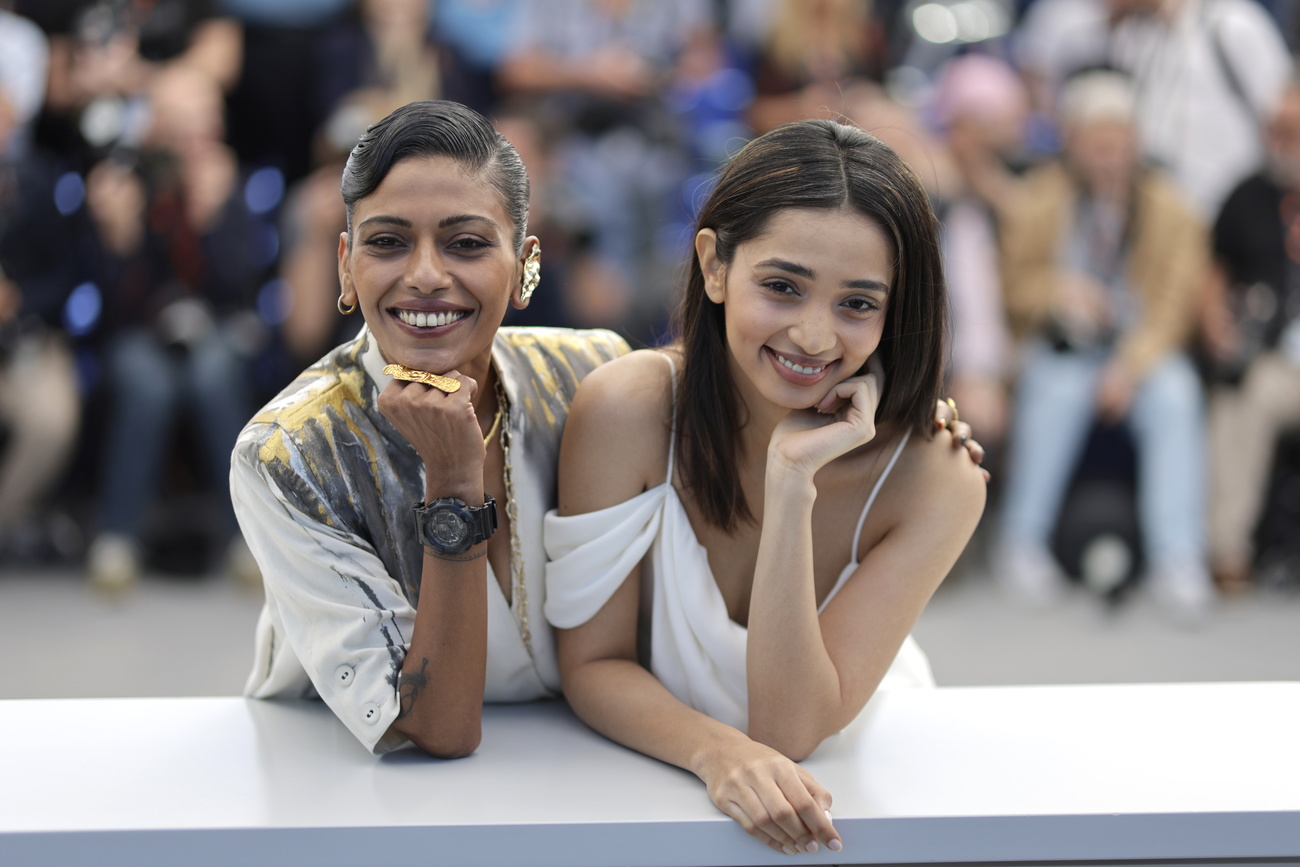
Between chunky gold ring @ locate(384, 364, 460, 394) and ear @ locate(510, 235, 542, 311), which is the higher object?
ear @ locate(510, 235, 542, 311)

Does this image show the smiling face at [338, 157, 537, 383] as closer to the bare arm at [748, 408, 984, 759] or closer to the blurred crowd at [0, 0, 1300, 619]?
the bare arm at [748, 408, 984, 759]

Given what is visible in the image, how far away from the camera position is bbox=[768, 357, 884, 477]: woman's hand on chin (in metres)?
1.55

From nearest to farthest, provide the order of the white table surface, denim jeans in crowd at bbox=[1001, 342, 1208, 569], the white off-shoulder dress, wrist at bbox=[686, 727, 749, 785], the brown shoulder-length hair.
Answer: the white table surface < wrist at bbox=[686, 727, 749, 785] < the brown shoulder-length hair < the white off-shoulder dress < denim jeans in crowd at bbox=[1001, 342, 1208, 569]

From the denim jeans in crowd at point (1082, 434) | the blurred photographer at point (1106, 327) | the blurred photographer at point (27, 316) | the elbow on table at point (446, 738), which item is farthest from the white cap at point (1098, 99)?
the blurred photographer at point (27, 316)

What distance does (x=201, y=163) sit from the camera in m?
4.18

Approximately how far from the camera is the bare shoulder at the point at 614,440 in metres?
1.70

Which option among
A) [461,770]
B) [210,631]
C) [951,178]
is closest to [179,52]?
[210,631]

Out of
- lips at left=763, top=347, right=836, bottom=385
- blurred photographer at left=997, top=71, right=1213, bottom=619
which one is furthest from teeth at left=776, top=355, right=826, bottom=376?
blurred photographer at left=997, top=71, right=1213, bottom=619

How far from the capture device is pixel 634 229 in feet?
14.1

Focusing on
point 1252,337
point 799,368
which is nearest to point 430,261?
point 799,368

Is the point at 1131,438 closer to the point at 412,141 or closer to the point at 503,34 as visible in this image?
the point at 503,34

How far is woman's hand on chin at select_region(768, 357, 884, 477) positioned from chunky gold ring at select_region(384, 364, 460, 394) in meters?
0.43

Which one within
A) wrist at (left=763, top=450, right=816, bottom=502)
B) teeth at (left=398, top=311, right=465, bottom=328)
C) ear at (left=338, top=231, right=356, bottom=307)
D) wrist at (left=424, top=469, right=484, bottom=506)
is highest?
ear at (left=338, top=231, right=356, bottom=307)

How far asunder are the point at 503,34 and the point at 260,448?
3.24m
